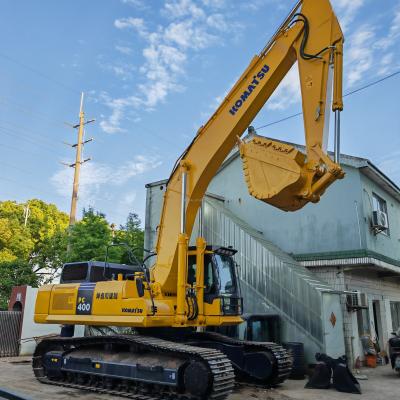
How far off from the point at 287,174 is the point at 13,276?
21064 mm

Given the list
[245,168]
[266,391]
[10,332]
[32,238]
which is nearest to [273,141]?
[245,168]

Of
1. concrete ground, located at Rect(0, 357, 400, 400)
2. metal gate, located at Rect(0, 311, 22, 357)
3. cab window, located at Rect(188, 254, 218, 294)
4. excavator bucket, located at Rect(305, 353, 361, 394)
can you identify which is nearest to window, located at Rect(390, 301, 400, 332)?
concrete ground, located at Rect(0, 357, 400, 400)

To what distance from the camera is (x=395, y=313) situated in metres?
17.8

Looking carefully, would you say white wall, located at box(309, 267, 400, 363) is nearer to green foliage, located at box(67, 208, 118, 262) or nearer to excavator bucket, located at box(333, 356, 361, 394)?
excavator bucket, located at box(333, 356, 361, 394)

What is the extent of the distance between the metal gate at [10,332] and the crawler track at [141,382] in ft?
15.8

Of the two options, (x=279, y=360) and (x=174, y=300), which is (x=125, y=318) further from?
(x=279, y=360)

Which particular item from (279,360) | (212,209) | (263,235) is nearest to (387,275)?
(263,235)

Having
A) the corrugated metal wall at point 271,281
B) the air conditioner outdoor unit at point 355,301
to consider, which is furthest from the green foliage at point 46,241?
the air conditioner outdoor unit at point 355,301

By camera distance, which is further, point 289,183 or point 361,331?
point 361,331

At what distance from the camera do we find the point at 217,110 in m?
8.75

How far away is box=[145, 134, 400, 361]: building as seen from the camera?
11781mm

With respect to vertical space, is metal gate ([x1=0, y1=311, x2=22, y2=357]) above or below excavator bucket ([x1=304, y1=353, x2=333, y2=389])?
above

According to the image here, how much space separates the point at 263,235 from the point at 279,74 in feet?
27.3

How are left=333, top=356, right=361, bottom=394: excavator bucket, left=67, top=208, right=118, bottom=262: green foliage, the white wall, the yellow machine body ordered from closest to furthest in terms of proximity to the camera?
the yellow machine body → left=333, top=356, right=361, bottom=394: excavator bucket → the white wall → left=67, top=208, right=118, bottom=262: green foliage
